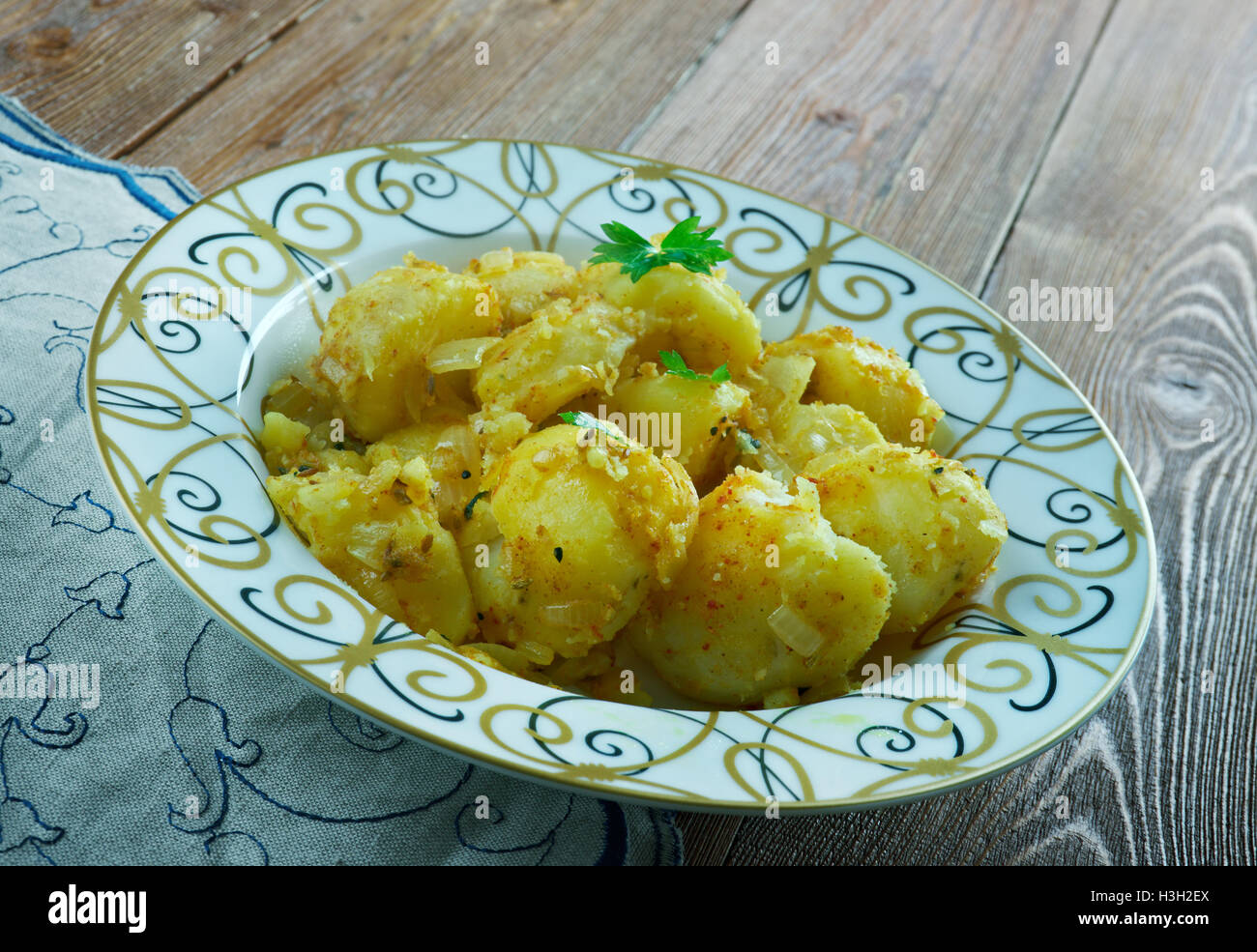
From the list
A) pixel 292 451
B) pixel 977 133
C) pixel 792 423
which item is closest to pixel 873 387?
pixel 792 423

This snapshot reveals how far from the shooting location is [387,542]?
1424mm

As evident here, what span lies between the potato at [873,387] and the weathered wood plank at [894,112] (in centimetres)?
89

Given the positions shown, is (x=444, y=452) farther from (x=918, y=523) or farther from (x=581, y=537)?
(x=918, y=523)

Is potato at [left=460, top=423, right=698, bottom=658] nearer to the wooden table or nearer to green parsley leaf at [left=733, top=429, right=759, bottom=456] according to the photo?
green parsley leaf at [left=733, top=429, right=759, bottom=456]

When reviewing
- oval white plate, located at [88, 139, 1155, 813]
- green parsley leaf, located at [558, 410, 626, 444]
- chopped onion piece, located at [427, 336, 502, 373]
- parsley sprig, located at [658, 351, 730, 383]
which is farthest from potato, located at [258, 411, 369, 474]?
parsley sprig, located at [658, 351, 730, 383]

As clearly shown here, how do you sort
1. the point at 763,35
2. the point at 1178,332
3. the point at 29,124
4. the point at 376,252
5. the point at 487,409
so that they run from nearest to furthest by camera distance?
the point at 487,409 < the point at 376,252 < the point at 29,124 < the point at 1178,332 < the point at 763,35

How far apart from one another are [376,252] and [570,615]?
A: 32.7 inches

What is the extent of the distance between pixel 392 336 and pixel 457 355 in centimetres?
10

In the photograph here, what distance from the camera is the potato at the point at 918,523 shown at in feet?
4.95

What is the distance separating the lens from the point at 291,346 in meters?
1.72

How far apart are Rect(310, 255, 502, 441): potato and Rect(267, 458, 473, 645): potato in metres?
0.20

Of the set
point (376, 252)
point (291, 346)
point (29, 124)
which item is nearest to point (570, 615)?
point (291, 346)

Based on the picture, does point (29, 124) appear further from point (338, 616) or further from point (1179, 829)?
point (1179, 829)

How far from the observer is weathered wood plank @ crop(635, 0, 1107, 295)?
277 centimetres
